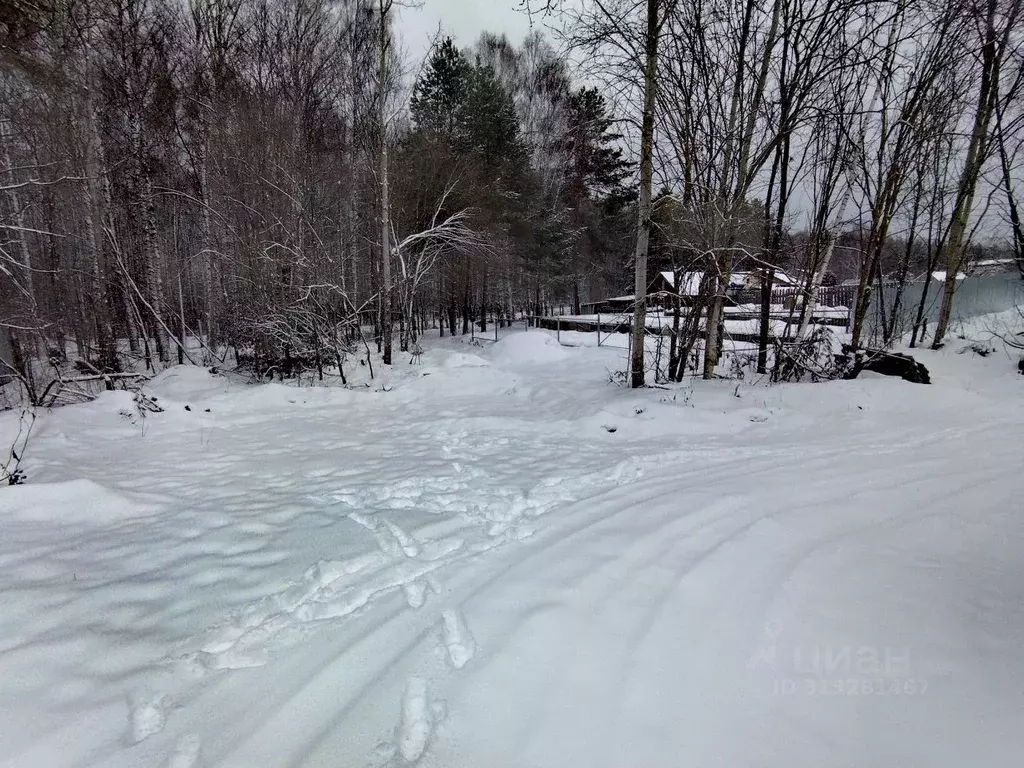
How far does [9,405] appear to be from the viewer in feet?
24.3

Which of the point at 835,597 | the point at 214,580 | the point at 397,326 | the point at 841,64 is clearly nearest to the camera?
the point at 835,597

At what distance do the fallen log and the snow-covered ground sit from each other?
228 cm

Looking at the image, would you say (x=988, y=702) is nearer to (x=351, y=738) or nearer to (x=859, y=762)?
(x=859, y=762)

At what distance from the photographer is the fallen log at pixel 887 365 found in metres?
6.99

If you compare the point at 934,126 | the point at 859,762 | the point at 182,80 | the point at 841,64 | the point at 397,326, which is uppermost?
the point at 182,80

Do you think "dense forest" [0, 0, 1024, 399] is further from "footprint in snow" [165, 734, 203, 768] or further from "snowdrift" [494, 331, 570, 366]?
"footprint in snow" [165, 734, 203, 768]

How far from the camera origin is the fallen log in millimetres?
6992

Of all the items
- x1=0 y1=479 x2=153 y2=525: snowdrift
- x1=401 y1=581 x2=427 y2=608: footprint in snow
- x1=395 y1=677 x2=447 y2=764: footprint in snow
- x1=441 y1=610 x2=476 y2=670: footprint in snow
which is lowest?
x1=395 y1=677 x2=447 y2=764: footprint in snow

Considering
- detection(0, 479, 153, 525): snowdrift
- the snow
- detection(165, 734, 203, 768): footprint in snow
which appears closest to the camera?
detection(165, 734, 203, 768): footprint in snow

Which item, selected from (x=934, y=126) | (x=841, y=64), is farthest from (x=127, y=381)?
(x=934, y=126)

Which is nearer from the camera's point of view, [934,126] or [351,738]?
[351,738]

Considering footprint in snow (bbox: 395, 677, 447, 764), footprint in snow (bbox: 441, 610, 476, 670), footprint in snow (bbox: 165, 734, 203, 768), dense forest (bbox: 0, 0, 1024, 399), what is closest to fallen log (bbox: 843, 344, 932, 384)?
dense forest (bbox: 0, 0, 1024, 399)

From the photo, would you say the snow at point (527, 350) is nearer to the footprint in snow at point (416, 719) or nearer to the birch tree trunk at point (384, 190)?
the birch tree trunk at point (384, 190)

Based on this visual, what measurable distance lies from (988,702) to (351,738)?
7.63ft
